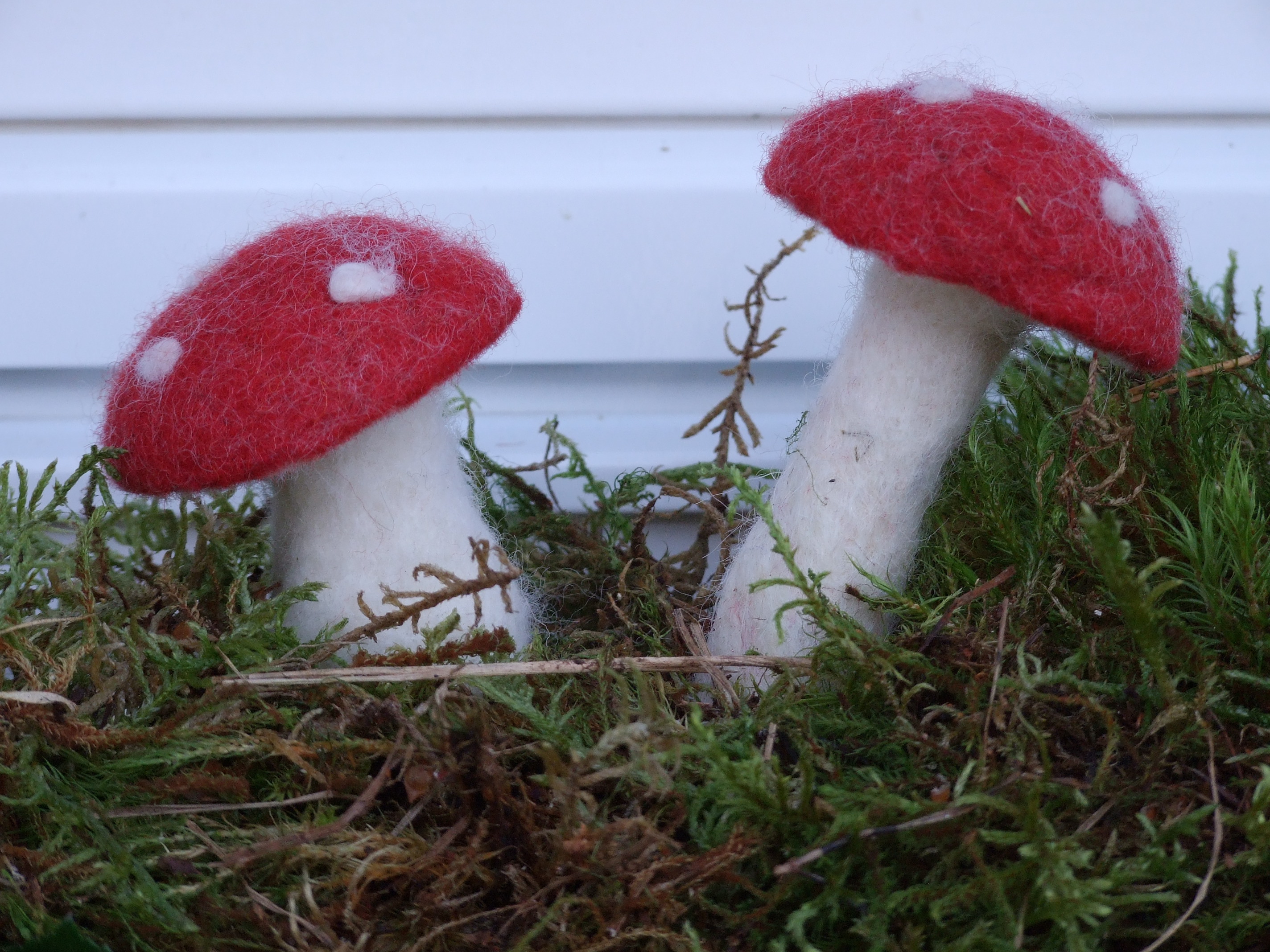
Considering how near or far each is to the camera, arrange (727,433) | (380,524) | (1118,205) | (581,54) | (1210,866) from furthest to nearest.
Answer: (581,54) → (727,433) → (380,524) → (1118,205) → (1210,866)

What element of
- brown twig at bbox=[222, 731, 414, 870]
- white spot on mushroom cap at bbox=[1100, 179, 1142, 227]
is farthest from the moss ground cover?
white spot on mushroom cap at bbox=[1100, 179, 1142, 227]

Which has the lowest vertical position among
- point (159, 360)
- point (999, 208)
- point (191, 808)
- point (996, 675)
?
point (191, 808)

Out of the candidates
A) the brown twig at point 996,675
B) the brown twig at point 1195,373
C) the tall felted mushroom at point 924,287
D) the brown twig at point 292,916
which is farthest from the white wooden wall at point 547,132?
the brown twig at point 292,916

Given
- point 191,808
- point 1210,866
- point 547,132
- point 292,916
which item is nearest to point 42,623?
point 191,808

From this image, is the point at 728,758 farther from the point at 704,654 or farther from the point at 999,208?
the point at 999,208

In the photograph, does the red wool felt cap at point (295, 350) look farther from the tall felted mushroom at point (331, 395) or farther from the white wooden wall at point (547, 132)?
the white wooden wall at point (547, 132)

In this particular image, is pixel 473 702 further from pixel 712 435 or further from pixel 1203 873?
pixel 712 435

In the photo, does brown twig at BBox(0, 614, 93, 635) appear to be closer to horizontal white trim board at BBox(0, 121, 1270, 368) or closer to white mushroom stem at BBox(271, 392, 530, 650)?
white mushroom stem at BBox(271, 392, 530, 650)
